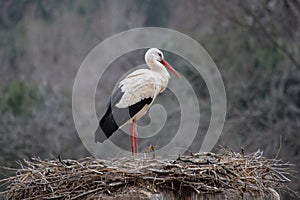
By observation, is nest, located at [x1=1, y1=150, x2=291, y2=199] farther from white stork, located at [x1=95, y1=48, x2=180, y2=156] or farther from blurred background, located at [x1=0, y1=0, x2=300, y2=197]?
blurred background, located at [x1=0, y1=0, x2=300, y2=197]

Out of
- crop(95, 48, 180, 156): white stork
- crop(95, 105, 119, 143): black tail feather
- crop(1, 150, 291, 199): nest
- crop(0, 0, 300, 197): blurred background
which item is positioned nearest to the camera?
crop(1, 150, 291, 199): nest

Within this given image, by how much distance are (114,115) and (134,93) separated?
0.32 metres

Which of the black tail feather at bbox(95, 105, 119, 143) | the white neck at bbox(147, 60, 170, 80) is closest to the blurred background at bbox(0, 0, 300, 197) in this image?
the black tail feather at bbox(95, 105, 119, 143)

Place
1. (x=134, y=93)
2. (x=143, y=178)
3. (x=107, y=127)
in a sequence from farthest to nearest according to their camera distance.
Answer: (x=107, y=127), (x=134, y=93), (x=143, y=178)

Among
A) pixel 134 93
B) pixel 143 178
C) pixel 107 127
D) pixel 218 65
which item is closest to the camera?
pixel 143 178

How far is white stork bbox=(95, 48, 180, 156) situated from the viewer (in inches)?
300

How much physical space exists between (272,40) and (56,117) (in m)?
5.28

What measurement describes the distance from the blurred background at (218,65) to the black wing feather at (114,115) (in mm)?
3069

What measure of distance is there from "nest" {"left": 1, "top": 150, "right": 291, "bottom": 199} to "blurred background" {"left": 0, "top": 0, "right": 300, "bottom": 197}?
4580 mm

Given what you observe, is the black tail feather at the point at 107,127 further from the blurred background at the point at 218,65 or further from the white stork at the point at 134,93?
the blurred background at the point at 218,65

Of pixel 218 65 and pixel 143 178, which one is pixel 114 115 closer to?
pixel 143 178

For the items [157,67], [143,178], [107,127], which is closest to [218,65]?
[157,67]

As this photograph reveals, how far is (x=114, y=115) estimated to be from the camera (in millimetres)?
7699

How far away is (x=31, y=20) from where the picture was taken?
25375 mm
